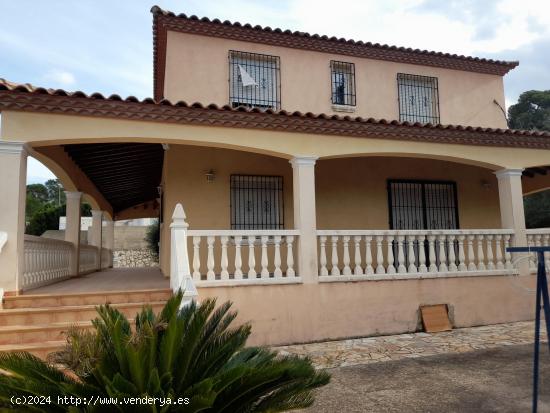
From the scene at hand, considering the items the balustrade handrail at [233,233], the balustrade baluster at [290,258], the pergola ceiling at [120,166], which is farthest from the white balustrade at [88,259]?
the balustrade baluster at [290,258]

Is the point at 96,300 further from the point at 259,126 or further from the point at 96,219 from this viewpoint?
the point at 96,219

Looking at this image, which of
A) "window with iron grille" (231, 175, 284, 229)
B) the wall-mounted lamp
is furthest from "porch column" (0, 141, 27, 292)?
"window with iron grille" (231, 175, 284, 229)

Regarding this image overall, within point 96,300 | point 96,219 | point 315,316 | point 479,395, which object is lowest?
point 479,395

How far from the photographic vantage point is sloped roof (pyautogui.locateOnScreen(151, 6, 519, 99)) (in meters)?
9.52

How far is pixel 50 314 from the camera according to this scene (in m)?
5.62

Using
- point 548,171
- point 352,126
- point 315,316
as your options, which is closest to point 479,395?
point 315,316

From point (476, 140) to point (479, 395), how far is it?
17.8ft

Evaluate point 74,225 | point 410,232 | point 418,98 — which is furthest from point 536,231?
point 74,225

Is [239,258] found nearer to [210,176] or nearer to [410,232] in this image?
[210,176]

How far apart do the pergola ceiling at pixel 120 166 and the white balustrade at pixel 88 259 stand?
193 cm

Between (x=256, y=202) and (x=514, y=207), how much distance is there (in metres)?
5.46

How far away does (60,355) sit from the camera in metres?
2.46

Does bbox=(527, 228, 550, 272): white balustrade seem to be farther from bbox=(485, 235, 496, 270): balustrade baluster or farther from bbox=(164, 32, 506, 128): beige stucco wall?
bbox=(164, 32, 506, 128): beige stucco wall

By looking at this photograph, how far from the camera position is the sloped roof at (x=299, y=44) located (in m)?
9.52
